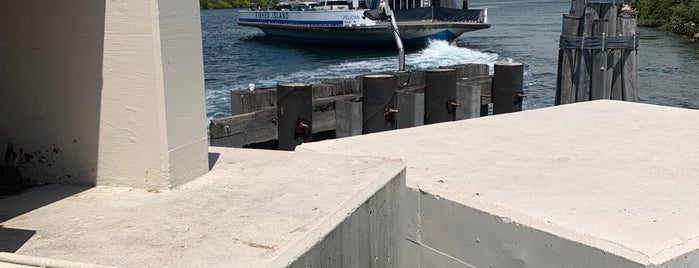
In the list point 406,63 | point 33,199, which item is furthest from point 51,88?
point 406,63

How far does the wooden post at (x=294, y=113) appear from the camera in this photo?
8.46 m

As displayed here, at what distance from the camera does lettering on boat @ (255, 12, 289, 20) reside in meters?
51.5

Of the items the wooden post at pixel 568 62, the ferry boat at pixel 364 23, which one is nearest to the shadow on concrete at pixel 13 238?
the wooden post at pixel 568 62

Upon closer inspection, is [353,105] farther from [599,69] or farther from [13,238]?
[13,238]

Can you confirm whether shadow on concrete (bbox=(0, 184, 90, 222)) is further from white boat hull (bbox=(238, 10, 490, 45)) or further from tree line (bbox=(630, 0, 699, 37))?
tree line (bbox=(630, 0, 699, 37))

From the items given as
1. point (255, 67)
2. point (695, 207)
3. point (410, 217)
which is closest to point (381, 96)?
point (410, 217)

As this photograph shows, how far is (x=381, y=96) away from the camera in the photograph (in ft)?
31.0

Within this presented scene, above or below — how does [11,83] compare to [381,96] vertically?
above

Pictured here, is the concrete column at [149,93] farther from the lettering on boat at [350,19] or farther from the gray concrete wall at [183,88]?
the lettering on boat at [350,19]

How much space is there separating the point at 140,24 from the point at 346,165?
1540mm

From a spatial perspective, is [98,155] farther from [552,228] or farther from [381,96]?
[381,96]

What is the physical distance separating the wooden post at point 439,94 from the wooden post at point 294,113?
2.14 m

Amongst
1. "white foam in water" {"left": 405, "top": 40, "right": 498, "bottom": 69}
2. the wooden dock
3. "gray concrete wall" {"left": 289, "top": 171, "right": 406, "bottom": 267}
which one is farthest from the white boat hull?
"gray concrete wall" {"left": 289, "top": 171, "right": 406, "bottom": 267}

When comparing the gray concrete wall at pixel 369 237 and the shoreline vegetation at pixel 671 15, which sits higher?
the shoreline vegetation at pixel 671 15
